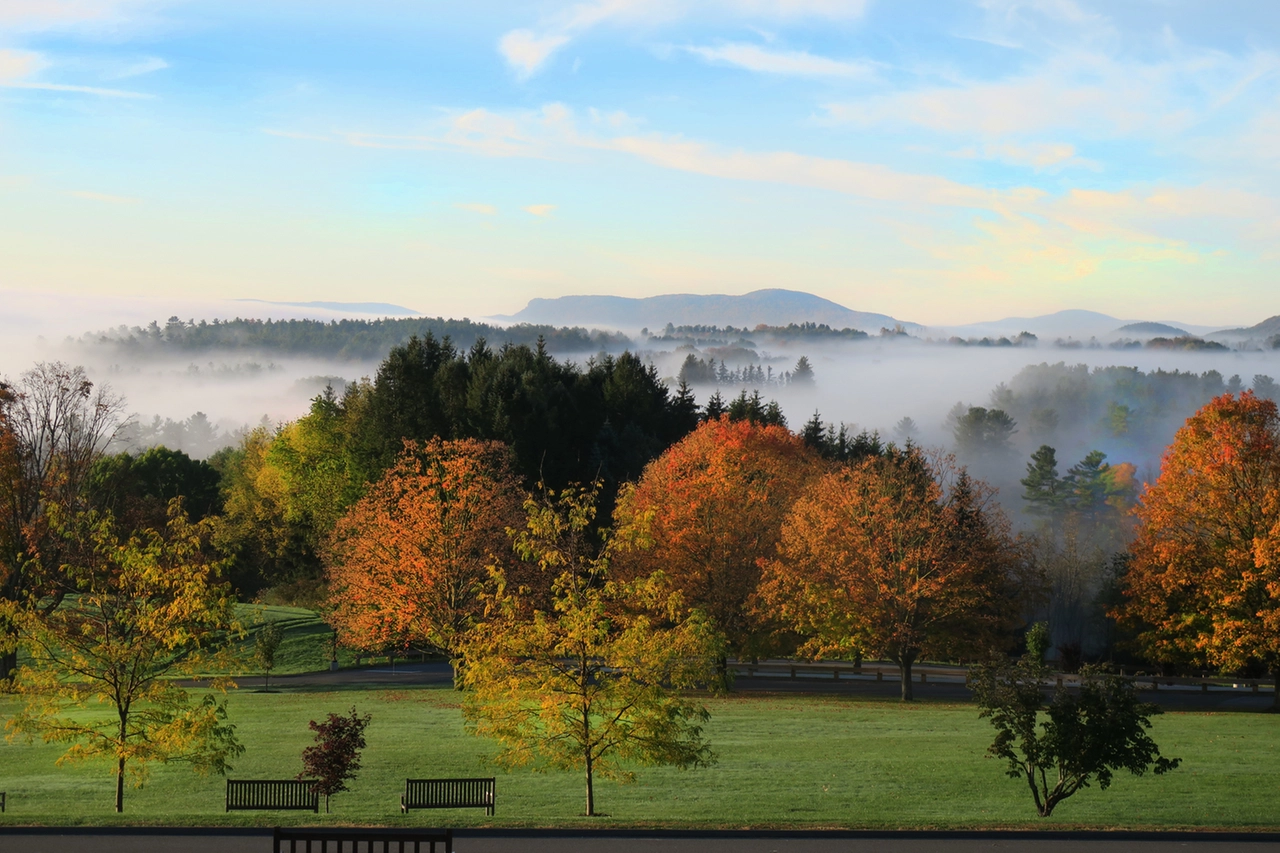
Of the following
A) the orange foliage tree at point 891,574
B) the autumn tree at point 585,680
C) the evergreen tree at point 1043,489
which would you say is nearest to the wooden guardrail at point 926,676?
the orange foliage tree at point 891,574

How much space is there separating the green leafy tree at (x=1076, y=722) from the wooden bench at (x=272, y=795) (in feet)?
47.9

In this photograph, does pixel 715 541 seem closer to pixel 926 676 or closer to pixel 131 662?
pixel 926 676

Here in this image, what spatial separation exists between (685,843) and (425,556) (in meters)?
32.9

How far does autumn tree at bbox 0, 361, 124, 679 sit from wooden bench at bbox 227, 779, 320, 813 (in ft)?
99.2

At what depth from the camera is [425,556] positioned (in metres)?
50.7

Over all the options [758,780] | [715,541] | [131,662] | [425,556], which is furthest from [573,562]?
[715,541]

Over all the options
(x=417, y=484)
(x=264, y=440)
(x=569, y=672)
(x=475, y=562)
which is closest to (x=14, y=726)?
(x=569, y=672)

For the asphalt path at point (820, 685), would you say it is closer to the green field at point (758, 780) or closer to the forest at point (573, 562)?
the forest at point (573, 562)

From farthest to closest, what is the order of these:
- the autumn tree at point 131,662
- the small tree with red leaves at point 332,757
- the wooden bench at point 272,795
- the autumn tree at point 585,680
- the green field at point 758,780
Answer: the autumn tree at point 131,662, the small tree with red leaves at point 332,757, the autumn tree at point 585,680, the wooden bench at point 272,795, the green field at point 758,780

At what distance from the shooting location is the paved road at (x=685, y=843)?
62.0 feet

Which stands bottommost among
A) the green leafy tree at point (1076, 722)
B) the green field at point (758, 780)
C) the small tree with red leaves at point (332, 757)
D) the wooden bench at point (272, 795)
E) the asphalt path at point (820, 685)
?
the asphalt path at point (820, 685)

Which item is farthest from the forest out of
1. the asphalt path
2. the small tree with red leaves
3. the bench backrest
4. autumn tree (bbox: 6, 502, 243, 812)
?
the small tree with red leaves

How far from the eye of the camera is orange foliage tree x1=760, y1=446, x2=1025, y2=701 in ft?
173

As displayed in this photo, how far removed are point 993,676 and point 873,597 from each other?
30.0 meters
